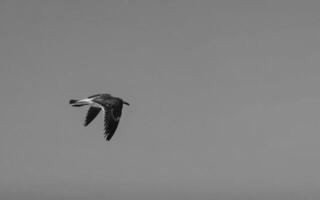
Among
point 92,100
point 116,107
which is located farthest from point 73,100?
point 116,107

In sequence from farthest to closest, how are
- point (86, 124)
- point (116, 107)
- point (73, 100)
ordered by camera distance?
point (86, 124), point (116, 107), point (73, 100)

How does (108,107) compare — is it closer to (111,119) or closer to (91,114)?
(111,119)

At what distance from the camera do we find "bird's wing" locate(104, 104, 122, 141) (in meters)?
31.4

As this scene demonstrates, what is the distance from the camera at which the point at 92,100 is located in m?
31.5

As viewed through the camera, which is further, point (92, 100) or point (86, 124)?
point (86, 124)

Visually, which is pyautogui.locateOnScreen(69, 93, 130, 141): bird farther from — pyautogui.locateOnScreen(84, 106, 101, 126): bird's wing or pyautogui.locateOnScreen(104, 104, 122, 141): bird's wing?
pyautogui.locateOnScreen(84, 106, 101, 126): bird's wing

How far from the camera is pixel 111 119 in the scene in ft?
105

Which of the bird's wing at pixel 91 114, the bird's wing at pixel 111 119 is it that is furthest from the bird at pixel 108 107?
the bird's wing at pixel 91 114

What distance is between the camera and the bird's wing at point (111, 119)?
31.4 meters

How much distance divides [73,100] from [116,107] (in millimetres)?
3779

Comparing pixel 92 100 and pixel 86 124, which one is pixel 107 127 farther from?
pixel 86 124

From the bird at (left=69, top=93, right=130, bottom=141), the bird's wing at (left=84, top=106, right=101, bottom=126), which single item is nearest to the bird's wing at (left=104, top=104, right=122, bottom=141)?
the bird at (left=69, top=93, right=130, bottom=141)

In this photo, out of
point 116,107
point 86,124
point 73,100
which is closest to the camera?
point 73,100

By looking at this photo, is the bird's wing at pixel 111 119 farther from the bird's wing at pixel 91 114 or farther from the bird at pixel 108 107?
the bird's wing at pixel 91 114
